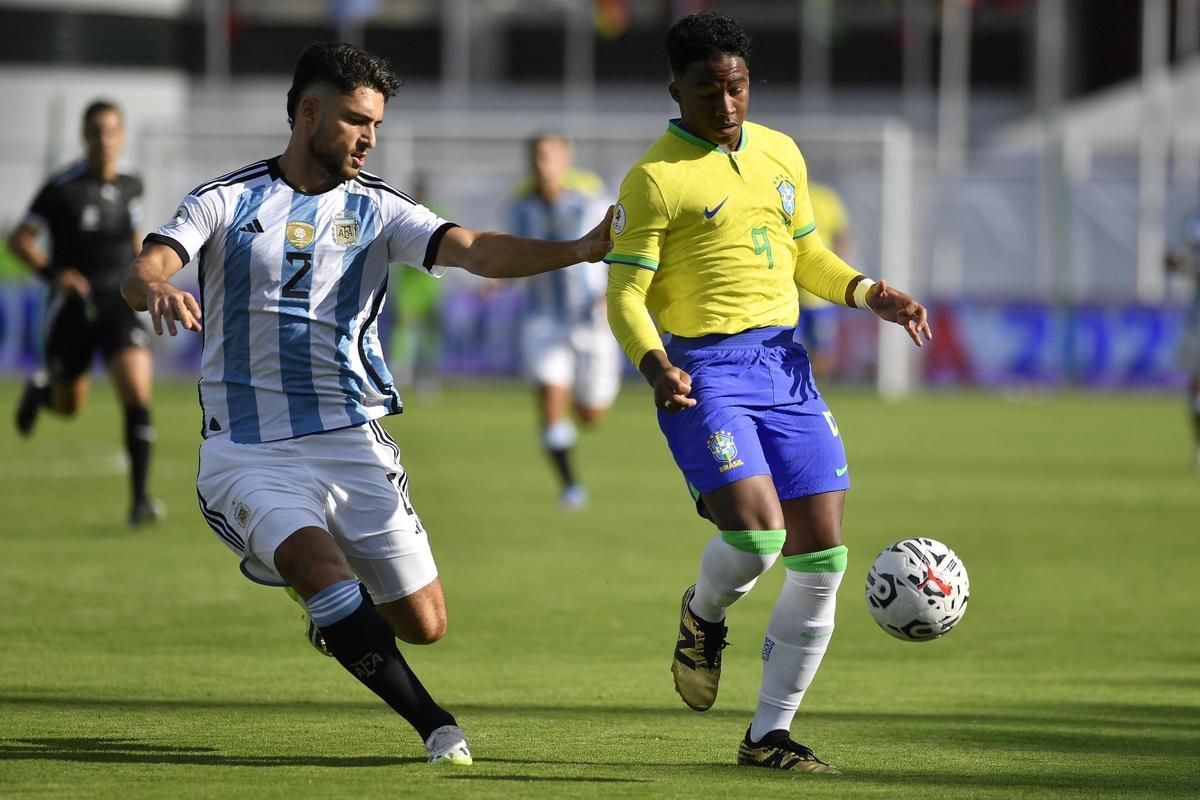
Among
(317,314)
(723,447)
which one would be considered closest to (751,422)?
(723,447)

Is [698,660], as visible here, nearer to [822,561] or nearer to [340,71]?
[822,561]

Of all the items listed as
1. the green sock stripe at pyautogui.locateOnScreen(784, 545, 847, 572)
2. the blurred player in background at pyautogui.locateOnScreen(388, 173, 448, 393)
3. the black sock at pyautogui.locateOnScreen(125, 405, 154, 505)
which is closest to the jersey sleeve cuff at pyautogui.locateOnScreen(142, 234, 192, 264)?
the green sock stripe at pyautogui.locateOnScreen(784, 545, 847, 572)

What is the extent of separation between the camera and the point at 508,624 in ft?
28.5

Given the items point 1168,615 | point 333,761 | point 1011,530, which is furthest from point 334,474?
point 1011,530

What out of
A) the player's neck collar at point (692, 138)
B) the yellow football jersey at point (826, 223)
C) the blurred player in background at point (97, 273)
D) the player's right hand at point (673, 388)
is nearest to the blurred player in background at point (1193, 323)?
the yellow football jersey at point (826, 223)

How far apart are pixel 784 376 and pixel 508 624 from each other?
3.14m

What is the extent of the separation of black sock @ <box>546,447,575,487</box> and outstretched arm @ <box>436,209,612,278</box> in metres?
7.40

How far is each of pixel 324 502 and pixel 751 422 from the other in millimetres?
1291

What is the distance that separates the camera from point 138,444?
1148 cm

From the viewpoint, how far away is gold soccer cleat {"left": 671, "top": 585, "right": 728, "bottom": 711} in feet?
19.7

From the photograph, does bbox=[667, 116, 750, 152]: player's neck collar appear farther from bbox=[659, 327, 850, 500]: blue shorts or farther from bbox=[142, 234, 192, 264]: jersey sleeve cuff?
bbox=[142, 234, 192, 264]: jersey sleeve cuff

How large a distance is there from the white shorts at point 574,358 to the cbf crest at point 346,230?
7.74 metres

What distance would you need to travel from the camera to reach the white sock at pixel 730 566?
564cm

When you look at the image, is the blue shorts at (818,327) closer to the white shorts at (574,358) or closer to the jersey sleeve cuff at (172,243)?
the white shorts at (574,358)
